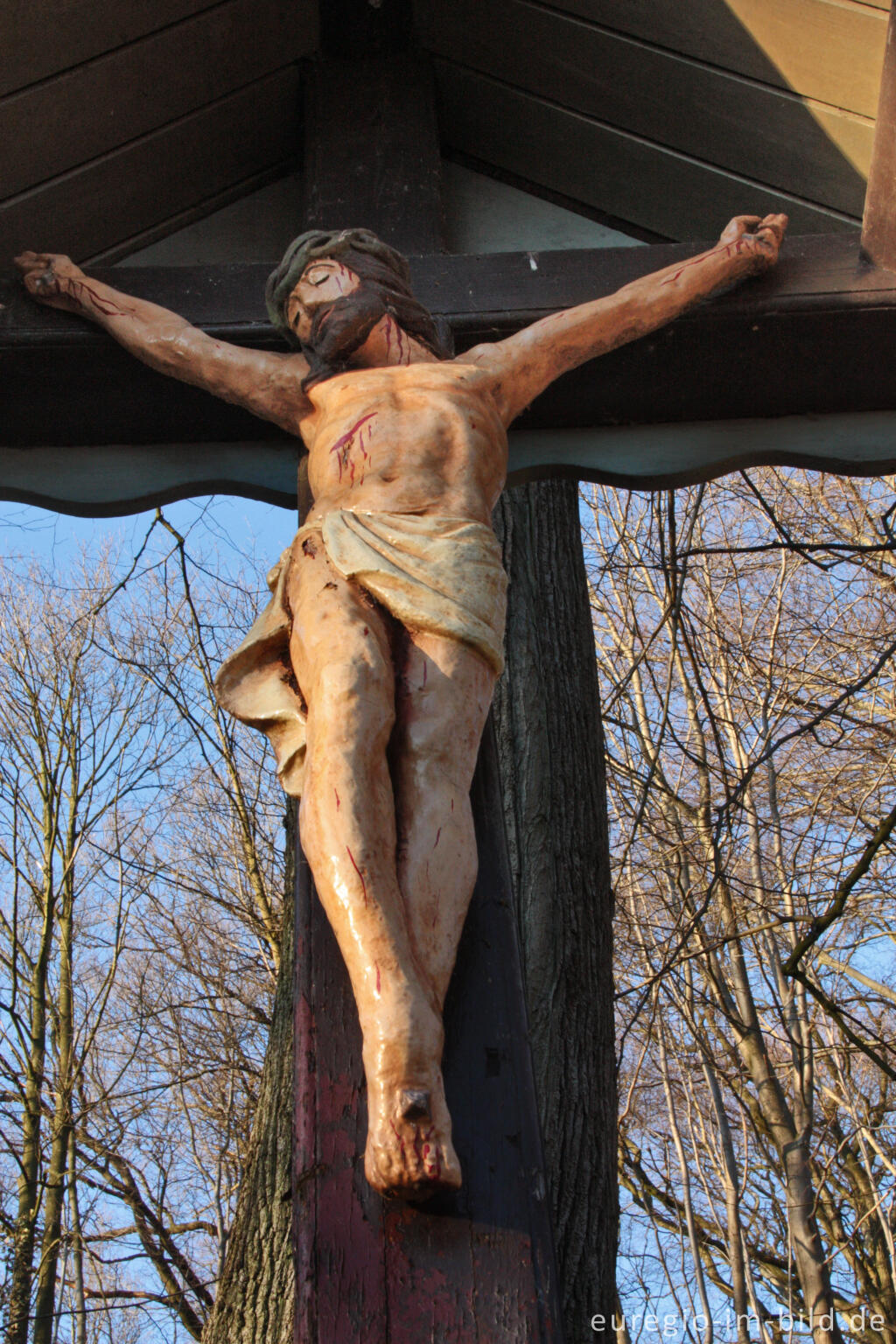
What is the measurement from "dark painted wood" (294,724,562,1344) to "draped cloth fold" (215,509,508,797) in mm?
413

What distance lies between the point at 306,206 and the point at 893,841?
15.2 ft

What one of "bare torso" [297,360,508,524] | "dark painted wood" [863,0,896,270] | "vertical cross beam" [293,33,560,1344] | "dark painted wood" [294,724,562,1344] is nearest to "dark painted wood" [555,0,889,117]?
"dark painted wood" [863,0,896,270]

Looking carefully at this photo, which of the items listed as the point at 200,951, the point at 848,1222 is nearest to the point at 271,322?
the point at 200,951

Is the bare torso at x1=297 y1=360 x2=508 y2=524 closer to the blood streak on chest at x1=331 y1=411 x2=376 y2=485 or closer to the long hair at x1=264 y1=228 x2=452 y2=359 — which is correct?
the blood streak on chest at x1=331 y1=411 x2=376 y2=485

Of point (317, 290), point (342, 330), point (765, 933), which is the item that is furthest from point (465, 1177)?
point (765, 933)

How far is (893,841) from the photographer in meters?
7.27

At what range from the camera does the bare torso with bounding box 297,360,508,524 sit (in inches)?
108

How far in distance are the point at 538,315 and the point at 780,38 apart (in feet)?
3.71

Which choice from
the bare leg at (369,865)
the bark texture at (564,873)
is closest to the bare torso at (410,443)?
the bare leg at (369,865)

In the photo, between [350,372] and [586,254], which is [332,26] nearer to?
[586,254]

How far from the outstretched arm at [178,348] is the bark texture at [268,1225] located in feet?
3.47

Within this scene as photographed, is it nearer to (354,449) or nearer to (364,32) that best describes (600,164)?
(364,32)

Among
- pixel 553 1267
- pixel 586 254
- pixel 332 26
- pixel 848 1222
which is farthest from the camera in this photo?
pixel 848 1222

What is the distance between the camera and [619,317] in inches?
130
